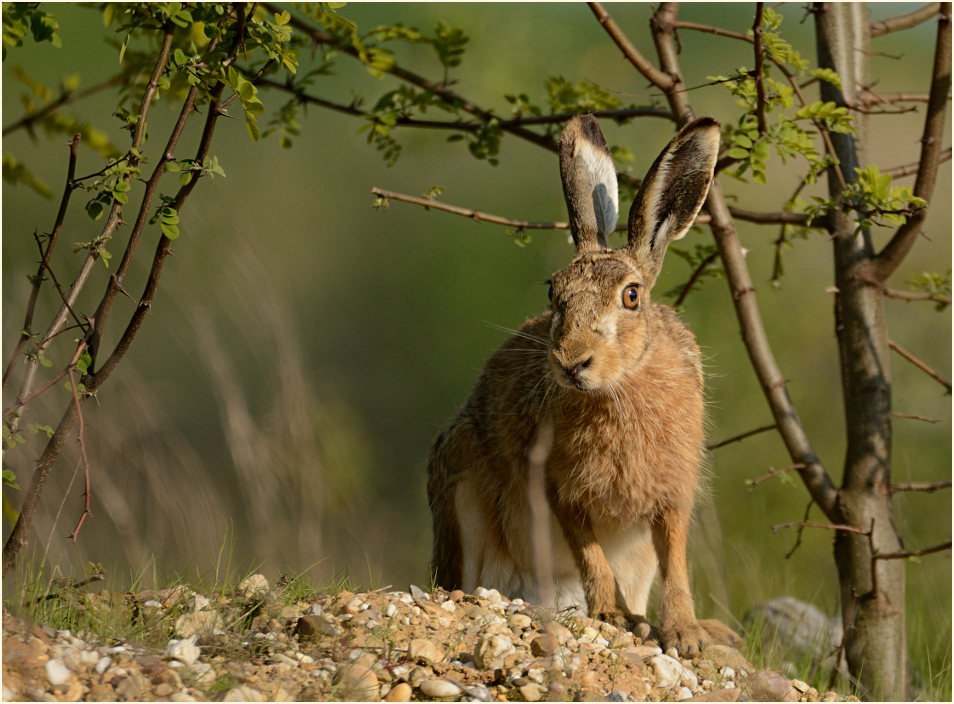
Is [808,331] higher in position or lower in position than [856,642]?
higher

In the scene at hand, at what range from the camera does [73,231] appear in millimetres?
8914

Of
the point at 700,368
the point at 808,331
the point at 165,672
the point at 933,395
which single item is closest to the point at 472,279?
the point at 808,331

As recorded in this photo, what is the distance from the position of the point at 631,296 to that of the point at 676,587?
1.34m

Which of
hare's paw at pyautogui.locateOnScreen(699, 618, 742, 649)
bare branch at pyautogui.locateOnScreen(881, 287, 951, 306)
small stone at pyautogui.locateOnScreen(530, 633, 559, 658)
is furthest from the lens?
bare branch at pyautogui.locateOnScreen(881, 287, 951, 306)

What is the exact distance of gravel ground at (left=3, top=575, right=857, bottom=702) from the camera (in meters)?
3.35

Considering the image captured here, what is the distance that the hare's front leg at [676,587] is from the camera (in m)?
4.52

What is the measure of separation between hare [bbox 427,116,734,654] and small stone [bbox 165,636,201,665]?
176cm

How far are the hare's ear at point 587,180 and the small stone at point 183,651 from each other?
259 cm

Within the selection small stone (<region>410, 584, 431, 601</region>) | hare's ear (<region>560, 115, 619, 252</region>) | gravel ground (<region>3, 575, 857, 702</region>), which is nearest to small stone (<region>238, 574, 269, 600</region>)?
gravel ground (<region>3, 575, 857, 702</region>)

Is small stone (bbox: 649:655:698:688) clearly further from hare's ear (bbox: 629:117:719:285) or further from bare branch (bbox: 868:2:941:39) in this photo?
bare branch (bbox: 868:2:941:39)

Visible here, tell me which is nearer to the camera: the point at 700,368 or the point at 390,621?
the point at 390,621

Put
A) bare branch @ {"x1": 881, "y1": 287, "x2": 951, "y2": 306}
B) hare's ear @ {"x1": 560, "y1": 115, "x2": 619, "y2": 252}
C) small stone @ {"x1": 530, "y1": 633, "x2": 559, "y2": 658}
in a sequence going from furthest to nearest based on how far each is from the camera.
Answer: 1. bare branch @ {"x1": 881, "y1": 287, "x2": 951, "y2": 306}
2. hare's ear @ {"x1": 560, "y1": 115, "x2": 619, "y2": 252}
3. small stone @ {"x1": 530, "y1": 633, "x2": 559, "y2": 658}

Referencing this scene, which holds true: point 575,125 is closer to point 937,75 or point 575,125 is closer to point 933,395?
point 937,75

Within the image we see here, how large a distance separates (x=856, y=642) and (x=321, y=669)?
10.5 feet
